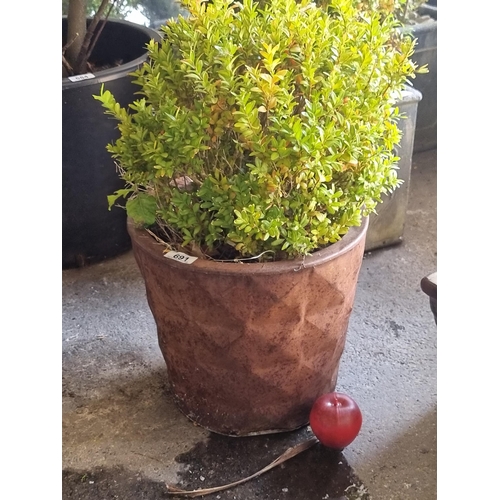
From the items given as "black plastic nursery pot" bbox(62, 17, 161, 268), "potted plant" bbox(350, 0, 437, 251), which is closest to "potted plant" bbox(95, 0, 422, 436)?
"potted plant" bbox(350, 0, 437, 251)

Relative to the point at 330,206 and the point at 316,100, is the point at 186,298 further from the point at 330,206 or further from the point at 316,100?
the point at 316,100

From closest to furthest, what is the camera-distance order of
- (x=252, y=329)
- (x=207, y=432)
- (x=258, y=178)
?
(x=258, y=178)
(x=252, y=329)
(x=207, y=432)

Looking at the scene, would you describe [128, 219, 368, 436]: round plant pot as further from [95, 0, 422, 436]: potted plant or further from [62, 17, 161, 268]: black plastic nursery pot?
[62, 17, 161, 268]: black plastic nursery pot

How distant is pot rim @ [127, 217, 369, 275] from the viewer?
123 cm

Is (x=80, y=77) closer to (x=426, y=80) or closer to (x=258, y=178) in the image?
(x=258, y=178)

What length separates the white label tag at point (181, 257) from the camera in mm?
1258

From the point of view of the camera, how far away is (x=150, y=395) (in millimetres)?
1606

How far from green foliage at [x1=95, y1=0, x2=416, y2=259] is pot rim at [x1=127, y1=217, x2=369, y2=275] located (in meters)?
0.02

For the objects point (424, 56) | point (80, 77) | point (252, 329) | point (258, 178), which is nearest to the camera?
point (258, 178)

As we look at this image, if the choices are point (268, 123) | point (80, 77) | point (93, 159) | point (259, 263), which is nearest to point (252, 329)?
point (259, 263)

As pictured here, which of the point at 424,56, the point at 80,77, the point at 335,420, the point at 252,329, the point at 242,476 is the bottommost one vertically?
the point at 242,476

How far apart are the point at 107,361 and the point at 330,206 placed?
0.80m

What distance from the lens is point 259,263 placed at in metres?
1.25

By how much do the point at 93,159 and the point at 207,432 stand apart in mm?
882
